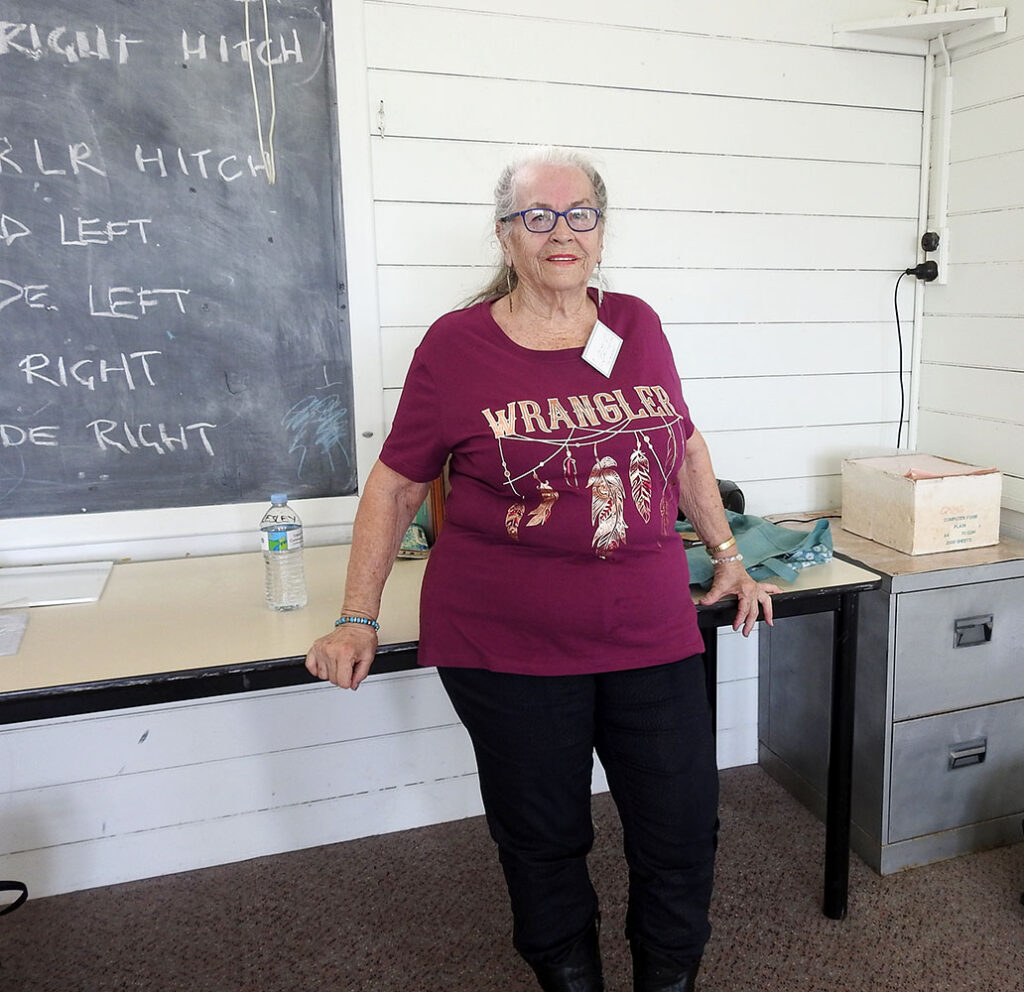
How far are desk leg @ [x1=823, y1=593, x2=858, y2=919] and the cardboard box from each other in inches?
14.7

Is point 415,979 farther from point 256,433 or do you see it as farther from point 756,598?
point 256,433

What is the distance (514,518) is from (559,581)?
0.11 m

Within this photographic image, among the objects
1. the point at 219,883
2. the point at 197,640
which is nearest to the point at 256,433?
the point at 197,640

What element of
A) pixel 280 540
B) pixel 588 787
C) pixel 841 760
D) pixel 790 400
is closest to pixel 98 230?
pixel 280 540

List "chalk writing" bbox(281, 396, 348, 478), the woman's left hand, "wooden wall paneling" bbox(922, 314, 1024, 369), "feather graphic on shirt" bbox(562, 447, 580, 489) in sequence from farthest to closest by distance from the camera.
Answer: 1. "wooden wall paneling" bbox(922, 314, 1024, 369)
2. "chalk writing" bbox(281, 396, 348, 478)
3. the woman's left hand
4. "feather graphic on shirt" bbox(562, 447, 580, 489)

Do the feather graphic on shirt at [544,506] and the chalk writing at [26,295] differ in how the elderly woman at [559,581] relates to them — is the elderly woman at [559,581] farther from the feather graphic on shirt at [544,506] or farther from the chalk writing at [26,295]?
the chalk writing at [26,295]

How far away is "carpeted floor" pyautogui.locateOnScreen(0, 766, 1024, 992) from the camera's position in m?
1.70

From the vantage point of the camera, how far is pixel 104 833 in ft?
6.63

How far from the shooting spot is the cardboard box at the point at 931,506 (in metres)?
1.97

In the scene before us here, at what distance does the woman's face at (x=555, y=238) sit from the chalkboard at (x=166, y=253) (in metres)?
0.73

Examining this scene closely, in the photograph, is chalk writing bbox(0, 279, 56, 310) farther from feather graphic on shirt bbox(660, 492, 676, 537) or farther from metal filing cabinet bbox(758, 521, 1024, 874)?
metal filing cabinet bbox(758, 521, 1024, 874)

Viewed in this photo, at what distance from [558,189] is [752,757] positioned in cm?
177

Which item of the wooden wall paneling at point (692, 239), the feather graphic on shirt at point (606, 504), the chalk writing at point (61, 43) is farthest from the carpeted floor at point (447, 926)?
the chalk writing at point (61, 43)

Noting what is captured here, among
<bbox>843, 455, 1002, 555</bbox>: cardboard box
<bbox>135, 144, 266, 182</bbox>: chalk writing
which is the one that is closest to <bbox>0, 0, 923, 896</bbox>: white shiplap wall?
<bbox>135, 144, 266, 182</bbox>: chalk writing
